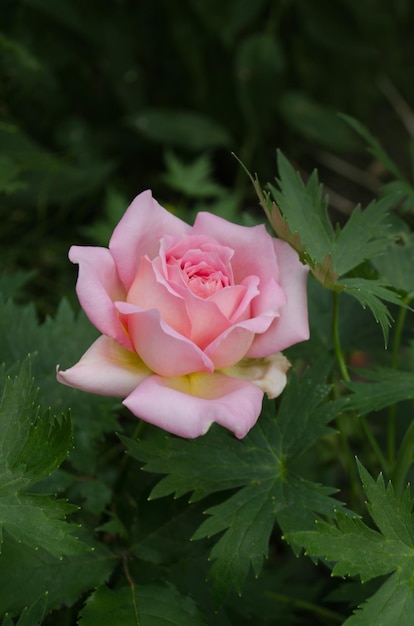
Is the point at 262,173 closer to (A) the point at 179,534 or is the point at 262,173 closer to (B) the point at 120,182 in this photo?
(B) the point at 120,182

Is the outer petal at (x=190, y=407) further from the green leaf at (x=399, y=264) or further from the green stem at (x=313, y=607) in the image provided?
the green stem at (x=313, y=607)

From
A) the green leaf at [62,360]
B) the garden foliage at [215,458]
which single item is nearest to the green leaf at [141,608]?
the garden foliage at [215,458]

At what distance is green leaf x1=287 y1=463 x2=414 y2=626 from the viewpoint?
2.05 ft

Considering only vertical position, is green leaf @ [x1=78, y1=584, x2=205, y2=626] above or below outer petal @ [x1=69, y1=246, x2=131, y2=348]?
below

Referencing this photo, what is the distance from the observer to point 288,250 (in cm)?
72

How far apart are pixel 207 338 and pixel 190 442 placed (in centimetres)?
12

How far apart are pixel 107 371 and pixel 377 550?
25cm

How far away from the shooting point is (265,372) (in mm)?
683

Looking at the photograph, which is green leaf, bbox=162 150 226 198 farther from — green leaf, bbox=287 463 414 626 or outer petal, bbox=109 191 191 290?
green leaf, bbox=287 463 414 626

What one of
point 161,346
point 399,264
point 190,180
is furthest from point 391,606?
point 190,180

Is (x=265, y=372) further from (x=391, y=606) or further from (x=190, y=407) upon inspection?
(x=391, y=606)

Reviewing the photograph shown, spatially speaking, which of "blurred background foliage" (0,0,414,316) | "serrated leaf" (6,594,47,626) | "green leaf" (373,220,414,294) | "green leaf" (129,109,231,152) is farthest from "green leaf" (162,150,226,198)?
"serrated leaf" (6,594,47,626)

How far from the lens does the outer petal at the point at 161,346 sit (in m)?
0.62

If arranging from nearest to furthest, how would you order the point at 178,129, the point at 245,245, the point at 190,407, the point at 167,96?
the point at 190,407 < the point at 245,245 < the point at 178,129 < the point at 167,96
